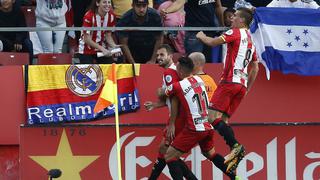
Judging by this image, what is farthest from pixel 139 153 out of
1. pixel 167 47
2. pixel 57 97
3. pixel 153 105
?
pixel 167 47

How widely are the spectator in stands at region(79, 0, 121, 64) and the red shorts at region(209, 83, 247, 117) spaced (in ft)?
6.80

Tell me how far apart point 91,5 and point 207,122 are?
297cm

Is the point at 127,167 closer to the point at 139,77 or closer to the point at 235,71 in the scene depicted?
the point at 139,77

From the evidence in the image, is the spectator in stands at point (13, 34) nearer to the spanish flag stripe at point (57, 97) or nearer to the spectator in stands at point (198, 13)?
the spanish flag stripe at point (57, 97)

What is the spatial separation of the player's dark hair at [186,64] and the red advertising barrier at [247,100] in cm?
114

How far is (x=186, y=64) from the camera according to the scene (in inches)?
628

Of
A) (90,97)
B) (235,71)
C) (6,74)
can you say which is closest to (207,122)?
(235,71)

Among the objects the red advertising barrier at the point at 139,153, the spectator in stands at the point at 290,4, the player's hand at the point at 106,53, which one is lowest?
the red advertising barrier at the point at 139,153

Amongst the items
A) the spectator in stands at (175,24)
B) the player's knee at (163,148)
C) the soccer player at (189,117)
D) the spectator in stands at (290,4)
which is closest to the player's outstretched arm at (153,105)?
the soccer player at (189,117)

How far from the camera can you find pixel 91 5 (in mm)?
17734

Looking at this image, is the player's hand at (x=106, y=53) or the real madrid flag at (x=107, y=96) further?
Answer: the player's hand at (x=106, y=53)

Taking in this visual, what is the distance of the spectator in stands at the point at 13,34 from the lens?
57.4 feet

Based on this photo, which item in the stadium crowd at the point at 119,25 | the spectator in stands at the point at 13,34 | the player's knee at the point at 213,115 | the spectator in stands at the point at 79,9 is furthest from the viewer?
the spectator in stands at the point at 79,9

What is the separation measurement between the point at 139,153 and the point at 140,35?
5.85 ft
